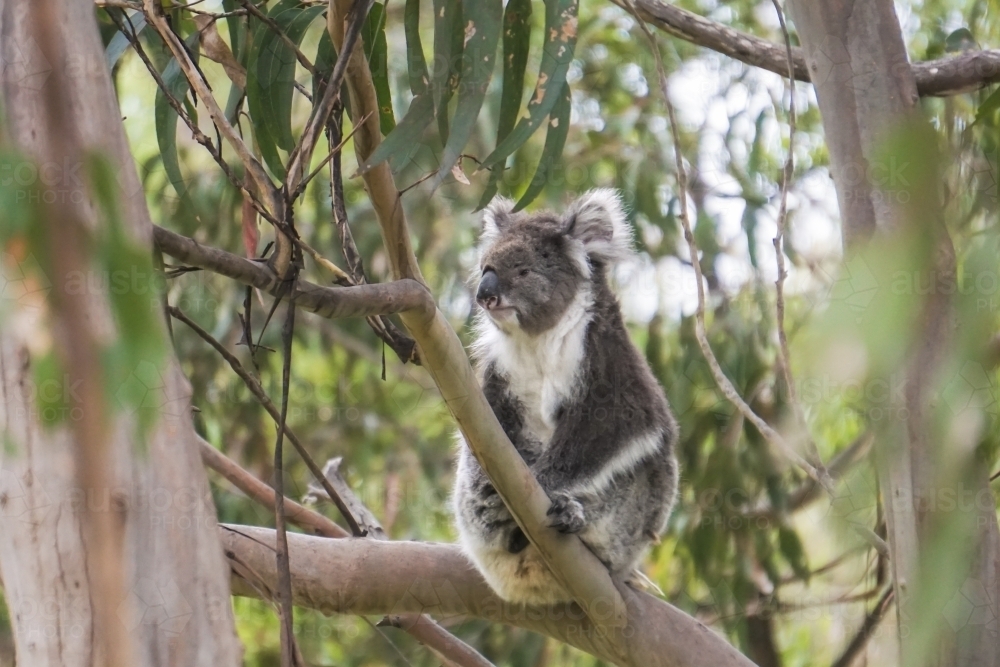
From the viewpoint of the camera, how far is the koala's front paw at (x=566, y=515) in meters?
1.95

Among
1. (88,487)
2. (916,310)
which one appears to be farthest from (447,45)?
(88,487)

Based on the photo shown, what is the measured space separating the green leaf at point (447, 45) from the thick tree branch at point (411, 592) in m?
0.92

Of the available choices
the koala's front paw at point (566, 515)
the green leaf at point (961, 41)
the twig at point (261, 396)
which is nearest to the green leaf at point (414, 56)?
the twig at point (261, 396)

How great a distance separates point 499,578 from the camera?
2.34 meters

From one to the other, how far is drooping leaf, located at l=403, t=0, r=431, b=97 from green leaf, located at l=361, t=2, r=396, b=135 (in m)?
0.06

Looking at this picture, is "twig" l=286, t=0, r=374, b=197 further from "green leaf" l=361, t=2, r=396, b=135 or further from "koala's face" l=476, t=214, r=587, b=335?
"koala's face" l=476, t=214, r=587, b=335

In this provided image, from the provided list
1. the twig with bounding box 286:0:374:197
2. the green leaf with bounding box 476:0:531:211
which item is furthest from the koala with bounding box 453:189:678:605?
the twig with bounding box 286:0:374:197

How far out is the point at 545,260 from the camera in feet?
8.79

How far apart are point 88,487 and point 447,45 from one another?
1.17 meters

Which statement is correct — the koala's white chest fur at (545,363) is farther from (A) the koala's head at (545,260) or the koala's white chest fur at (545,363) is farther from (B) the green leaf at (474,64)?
(B) the green leaf at (474,64)

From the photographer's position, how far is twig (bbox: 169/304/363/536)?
4.81 ft

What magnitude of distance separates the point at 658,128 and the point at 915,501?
10.4ft

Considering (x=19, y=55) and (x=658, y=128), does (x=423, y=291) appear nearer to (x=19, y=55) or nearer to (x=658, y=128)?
(x=19, y=55)

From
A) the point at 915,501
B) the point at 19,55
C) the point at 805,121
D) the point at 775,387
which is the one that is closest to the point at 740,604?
the point at 775,387
